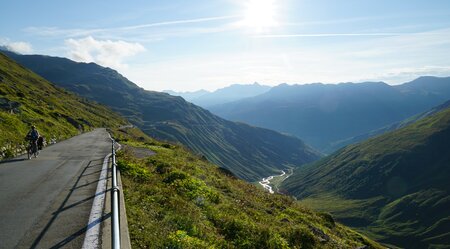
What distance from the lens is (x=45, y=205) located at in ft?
42.6

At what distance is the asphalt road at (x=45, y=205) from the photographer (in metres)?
9.55

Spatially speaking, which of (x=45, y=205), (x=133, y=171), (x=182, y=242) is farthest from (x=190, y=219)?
(x=133, y=171)

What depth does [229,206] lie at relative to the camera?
16.7 metres

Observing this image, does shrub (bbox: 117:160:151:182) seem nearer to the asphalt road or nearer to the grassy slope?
the grassy slope

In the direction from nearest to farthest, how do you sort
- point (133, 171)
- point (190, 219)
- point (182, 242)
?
point (182, 242)
point (190, 219)
point (133, 171)

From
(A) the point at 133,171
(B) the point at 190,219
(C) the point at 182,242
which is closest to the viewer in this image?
(C) the point at 182,242

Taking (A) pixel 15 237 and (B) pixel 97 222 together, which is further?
(B) pixel 97 222

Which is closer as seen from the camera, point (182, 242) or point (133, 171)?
point (182, 242)

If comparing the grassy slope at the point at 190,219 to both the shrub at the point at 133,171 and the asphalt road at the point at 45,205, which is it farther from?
the asphalt road at the point at 45,205

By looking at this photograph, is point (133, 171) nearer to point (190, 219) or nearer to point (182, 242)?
point (190, 219)

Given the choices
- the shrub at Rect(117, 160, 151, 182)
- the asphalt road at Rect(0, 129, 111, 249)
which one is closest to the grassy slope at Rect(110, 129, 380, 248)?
the shrub at Rect(117, 160, 151, 182)

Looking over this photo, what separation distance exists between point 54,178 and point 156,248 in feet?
39.6

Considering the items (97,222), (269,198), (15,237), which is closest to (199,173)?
(269,198)

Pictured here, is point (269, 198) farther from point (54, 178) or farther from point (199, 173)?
point (54, 178)
